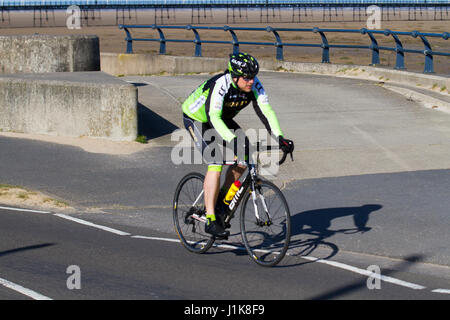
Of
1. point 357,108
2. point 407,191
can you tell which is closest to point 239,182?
point 407,191

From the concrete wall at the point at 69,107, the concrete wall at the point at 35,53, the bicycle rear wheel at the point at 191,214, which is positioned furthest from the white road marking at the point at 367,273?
the concrete wall at the point at 35,53

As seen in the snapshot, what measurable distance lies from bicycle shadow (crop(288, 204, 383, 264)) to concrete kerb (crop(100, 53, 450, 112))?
697cm

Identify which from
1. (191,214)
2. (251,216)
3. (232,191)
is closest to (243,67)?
(232,191)

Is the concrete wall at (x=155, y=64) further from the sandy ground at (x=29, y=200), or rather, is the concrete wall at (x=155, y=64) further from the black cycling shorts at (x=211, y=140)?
the black cycling shorts at (x=211, y=140)

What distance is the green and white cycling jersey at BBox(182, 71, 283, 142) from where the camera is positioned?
6.81 metres

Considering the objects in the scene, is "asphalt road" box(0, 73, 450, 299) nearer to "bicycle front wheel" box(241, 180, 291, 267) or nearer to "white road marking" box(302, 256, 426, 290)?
"white road marking" box(302, 256, 426, 290)

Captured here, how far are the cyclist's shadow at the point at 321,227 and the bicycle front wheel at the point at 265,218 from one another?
0.42 meters

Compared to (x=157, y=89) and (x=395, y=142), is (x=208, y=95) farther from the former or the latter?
(x=157, y=89)

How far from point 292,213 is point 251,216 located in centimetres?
229

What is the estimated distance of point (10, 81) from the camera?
556 inches

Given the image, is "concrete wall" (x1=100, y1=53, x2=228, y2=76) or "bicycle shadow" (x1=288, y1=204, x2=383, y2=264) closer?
"bicycle shadow" (x1=288, y1=204, x2=383, y2=264)

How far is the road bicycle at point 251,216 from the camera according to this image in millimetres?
6734

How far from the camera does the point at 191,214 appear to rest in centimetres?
769

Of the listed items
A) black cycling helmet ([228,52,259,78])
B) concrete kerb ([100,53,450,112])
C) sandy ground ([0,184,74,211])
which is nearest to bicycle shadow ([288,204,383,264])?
black cycling helmet ([228,52,259,78])
